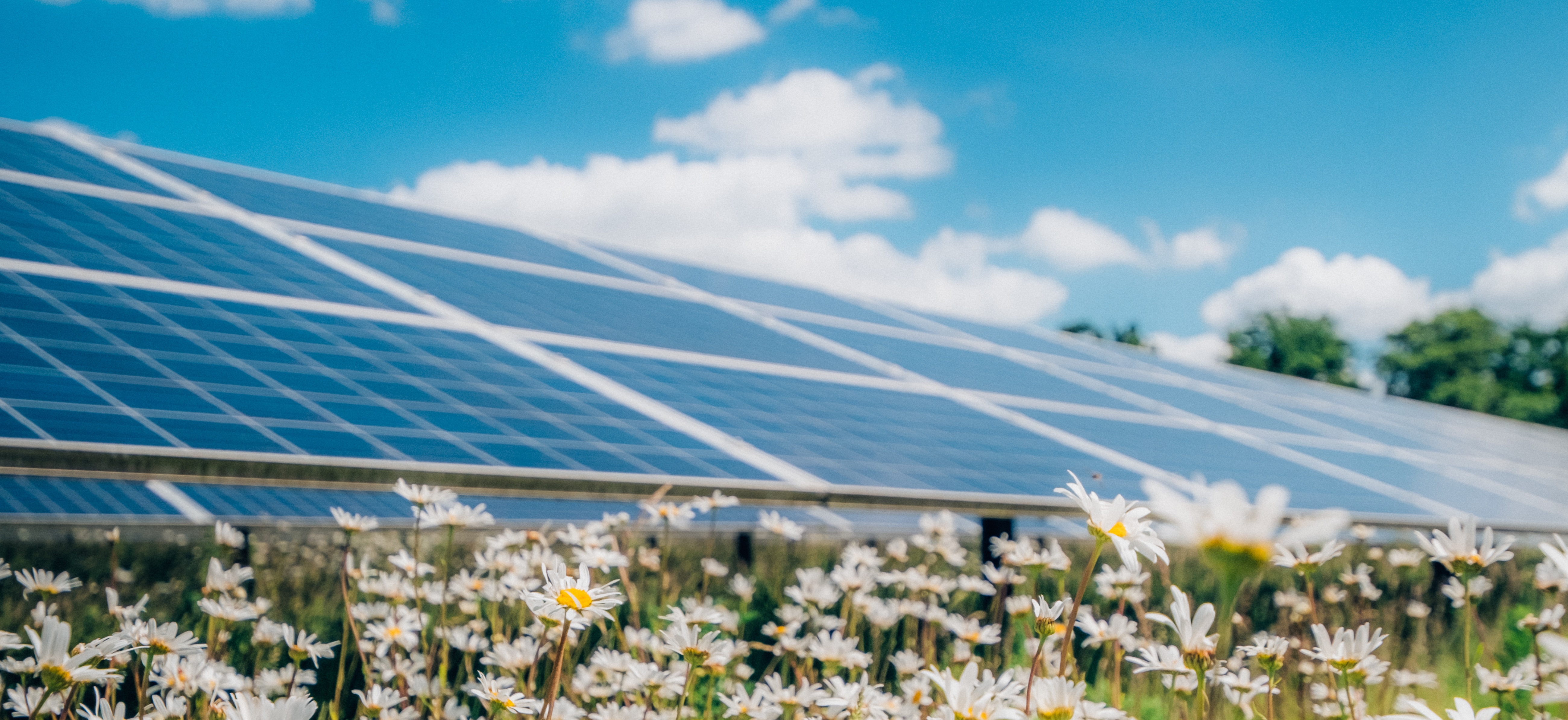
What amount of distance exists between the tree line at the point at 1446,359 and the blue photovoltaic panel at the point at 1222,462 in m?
76.0

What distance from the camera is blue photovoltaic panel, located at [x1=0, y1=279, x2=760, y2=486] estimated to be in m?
3.64

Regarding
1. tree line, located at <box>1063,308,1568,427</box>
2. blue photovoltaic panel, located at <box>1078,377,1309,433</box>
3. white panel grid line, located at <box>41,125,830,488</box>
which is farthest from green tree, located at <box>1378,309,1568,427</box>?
white panel grid line, located at <box>41,125,830,488</box>

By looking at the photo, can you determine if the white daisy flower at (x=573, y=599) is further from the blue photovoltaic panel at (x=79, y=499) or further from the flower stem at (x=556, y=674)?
the blue photovoltaic panel at (x=79, y=499)

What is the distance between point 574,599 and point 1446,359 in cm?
9100

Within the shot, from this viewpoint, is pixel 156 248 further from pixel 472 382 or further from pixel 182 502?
pixel 472 382

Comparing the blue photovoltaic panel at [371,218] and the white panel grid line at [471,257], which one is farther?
the blue photovoltaic panel at [371,218]

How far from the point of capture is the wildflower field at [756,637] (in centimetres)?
172

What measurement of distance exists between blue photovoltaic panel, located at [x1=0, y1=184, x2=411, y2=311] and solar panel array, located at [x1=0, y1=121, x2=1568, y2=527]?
0.10 feet

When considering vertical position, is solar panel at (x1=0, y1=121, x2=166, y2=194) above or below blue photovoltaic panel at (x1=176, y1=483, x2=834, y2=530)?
above

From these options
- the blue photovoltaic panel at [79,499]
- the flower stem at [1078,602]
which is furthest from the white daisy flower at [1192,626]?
the blue photovoltaic panel at [79,499]

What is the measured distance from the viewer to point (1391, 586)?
9.51 m

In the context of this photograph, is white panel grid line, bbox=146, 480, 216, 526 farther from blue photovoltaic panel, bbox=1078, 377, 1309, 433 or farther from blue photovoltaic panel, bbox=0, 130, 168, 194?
blue photovoltaic panel, bbox=1078, 377, 1309, 433

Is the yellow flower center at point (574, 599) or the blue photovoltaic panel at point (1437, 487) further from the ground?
the yellow flower center at point (574, 599)

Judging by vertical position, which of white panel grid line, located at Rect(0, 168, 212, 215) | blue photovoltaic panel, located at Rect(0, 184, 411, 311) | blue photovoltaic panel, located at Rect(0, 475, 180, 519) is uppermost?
white panel grid line, located at Rect(0, 168, 212, 215)
